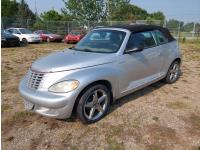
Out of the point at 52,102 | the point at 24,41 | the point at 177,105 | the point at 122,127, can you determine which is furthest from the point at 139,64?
the point at 24,41

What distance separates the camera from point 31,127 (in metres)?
4.18

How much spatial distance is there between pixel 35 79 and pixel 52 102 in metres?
0.60

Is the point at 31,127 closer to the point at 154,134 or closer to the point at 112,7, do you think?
the point at 154,134

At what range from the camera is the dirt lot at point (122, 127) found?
368 centimetres

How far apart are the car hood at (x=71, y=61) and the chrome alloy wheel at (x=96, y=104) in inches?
20.4

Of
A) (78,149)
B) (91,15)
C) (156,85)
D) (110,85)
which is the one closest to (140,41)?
(110,85)

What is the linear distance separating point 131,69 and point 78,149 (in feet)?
6.40

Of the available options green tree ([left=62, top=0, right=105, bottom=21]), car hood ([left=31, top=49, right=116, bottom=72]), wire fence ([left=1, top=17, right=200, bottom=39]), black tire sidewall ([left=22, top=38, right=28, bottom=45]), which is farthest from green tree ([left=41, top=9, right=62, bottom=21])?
car hood ([left=31, top=49, right=116, bottom=72])

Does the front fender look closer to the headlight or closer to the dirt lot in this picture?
the headlight

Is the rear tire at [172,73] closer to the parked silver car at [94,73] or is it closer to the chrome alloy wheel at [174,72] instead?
the chrome alloy wheel at [174,72]

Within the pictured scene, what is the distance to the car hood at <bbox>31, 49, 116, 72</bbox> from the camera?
403cm

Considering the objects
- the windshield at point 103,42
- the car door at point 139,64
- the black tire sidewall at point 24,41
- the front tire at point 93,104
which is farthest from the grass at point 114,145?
the black tire sidewall at point 24,41

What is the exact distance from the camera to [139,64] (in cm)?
500

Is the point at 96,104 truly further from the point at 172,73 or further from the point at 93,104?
the point at 172,73
